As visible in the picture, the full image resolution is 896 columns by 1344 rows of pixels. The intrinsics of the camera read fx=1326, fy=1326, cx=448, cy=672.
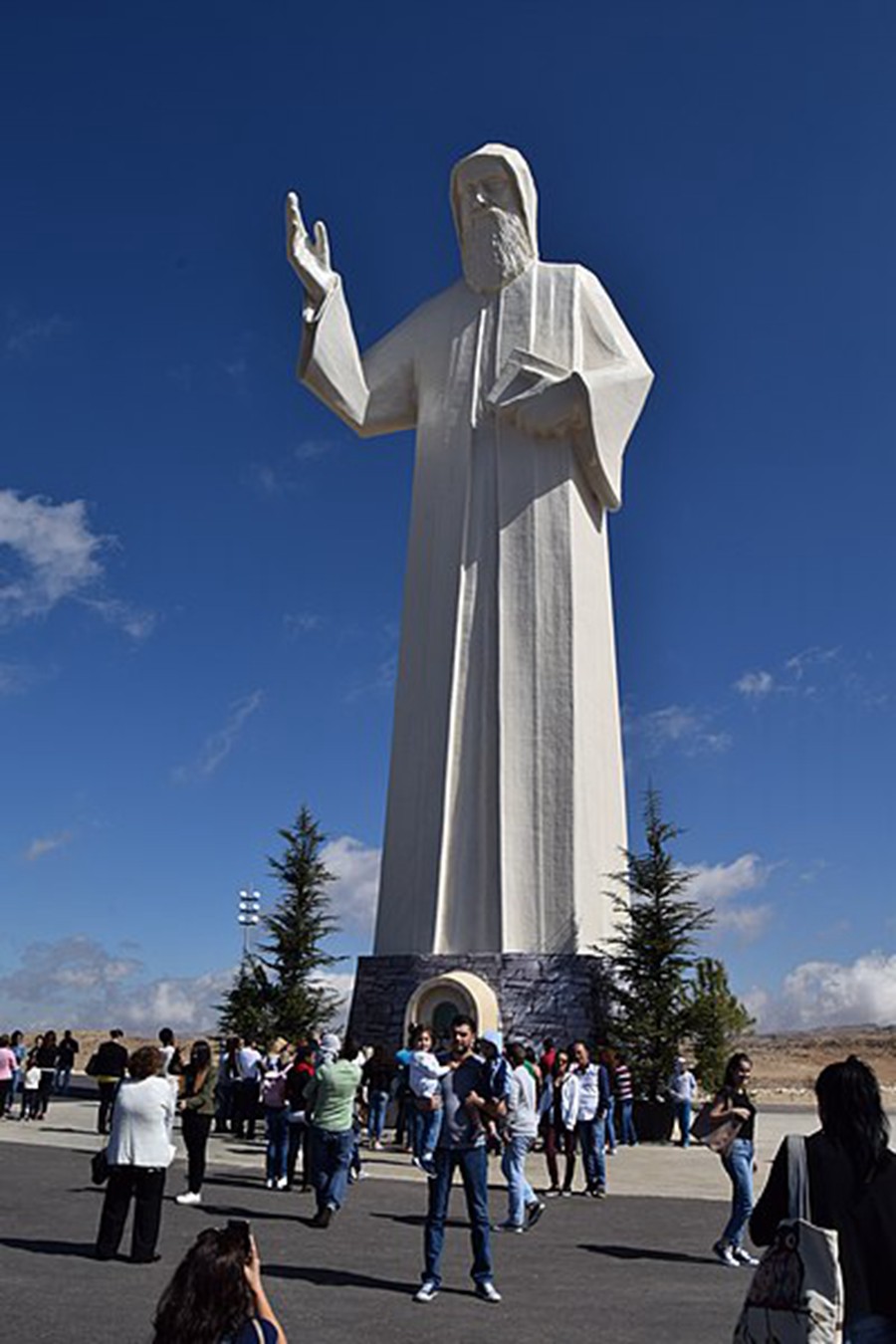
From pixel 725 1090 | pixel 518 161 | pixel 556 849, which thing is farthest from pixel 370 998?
pixel 518 161

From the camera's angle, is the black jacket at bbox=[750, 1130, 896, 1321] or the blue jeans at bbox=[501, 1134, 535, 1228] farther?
the blue jeans at bbox=[501, 1134, 535, 1228]

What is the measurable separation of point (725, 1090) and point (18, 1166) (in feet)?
29.5

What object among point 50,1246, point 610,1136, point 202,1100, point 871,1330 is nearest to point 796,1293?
point 871,1330

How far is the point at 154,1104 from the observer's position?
8.93 m

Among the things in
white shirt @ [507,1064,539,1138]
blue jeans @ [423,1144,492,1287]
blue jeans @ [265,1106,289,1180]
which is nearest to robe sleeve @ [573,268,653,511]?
blue jeans @ [265,1106,289,1180]

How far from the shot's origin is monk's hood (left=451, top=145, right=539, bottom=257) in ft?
80.0

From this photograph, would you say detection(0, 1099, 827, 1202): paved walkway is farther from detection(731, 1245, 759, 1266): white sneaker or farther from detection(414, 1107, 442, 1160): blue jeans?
detection(731, 1245, 759, 1266): white sneaker

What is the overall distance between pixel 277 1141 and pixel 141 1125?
4994mm

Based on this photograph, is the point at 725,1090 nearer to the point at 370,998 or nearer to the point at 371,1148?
the point at 371,1148

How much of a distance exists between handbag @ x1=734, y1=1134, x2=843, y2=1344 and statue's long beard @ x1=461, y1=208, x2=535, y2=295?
22818 mm

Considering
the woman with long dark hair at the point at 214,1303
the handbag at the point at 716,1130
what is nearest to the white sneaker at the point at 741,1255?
the handbag at the point at 716,1130

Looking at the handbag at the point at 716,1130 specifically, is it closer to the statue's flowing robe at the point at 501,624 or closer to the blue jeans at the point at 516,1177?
the blue jeans at the point at 516,1177

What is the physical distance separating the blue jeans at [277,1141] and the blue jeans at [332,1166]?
2230 mm

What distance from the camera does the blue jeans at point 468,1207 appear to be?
816cm
